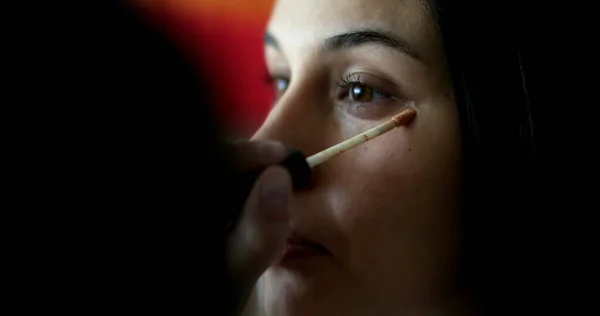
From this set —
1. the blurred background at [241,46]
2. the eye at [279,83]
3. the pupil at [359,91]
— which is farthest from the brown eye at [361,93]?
the blurred background at [241,46]

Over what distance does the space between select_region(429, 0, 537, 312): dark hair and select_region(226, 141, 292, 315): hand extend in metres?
0.22

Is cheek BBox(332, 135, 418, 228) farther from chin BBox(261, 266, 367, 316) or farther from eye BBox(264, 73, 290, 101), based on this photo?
eye BBox(264, 73, 290, 101)

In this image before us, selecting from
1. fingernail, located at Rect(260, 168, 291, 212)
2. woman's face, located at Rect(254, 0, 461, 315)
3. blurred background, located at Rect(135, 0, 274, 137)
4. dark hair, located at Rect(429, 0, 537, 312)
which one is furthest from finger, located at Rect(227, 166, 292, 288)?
blurred background, located at Rect(135, 0, 274, 137)

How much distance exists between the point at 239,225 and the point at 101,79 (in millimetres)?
163

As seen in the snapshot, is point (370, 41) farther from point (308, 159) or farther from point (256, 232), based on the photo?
point (256, 232)

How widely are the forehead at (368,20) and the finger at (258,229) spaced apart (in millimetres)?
212

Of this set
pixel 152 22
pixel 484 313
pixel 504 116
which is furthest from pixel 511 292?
pixel 152 22

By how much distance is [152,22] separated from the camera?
0.40 meters

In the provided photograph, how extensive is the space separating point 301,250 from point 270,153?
0.15m

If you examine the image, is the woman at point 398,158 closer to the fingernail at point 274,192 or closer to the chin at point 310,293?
the chin at point 310,293

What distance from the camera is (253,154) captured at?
0.45 m

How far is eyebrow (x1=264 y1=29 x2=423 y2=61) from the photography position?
563 mm

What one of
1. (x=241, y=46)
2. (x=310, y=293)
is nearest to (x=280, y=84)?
(x=310, y=293)

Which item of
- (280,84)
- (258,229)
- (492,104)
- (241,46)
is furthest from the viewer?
(241,46)
